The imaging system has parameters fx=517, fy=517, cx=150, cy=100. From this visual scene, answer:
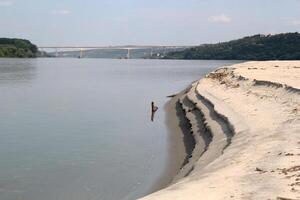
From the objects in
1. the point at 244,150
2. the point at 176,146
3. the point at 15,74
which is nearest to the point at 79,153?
the point at 176,146

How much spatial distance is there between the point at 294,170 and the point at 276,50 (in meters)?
173

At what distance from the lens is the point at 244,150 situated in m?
13.6

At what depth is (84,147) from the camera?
20.5 m

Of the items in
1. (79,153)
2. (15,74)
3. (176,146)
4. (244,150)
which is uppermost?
(244,150)

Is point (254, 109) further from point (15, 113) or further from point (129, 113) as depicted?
point (15, 113)

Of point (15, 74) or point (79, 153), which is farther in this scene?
point (15, 74)

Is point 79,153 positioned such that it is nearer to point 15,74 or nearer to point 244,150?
point 244,150

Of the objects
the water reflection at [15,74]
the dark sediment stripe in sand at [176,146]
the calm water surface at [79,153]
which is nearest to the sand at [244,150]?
the dark sediment stripe in sand at [176,146]

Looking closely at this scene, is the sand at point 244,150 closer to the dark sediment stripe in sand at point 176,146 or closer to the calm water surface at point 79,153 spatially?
the dark sediment stripe in sand at point 176,146

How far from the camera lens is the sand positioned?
9555mm

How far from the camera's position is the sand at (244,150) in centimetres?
955

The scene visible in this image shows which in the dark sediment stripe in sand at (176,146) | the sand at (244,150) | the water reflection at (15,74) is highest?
the sand at (244,150)

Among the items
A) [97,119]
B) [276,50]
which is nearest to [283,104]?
[97,119]

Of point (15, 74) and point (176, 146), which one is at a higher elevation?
point (176, 146)
